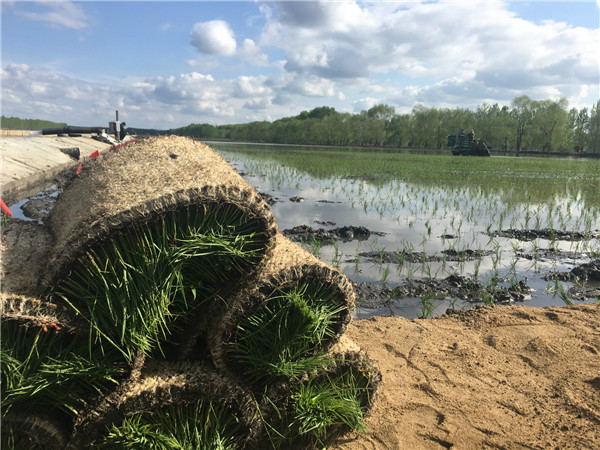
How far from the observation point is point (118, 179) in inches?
95.1

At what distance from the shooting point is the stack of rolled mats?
1.78m

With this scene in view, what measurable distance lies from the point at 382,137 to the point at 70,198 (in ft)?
270

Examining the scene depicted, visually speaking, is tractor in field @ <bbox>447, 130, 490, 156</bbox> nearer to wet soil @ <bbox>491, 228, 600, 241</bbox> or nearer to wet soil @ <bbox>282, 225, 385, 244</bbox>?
wet soil @ <bbox>491, 228, 600, 241</bbox>

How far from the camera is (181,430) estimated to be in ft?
6.47

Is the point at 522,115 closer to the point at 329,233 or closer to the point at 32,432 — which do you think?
the point at 329,233

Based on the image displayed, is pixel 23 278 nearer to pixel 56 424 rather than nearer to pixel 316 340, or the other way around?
pixel 56 424

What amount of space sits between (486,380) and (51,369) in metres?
3.05

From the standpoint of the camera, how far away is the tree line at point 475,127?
67812 millimetres

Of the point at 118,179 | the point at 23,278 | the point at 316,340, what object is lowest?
the point at 316,340

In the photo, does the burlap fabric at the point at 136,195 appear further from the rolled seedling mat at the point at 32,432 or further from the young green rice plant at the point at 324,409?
the young green rice plant at the point at 324,409

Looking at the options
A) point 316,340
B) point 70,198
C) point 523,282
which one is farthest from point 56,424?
point 523,282

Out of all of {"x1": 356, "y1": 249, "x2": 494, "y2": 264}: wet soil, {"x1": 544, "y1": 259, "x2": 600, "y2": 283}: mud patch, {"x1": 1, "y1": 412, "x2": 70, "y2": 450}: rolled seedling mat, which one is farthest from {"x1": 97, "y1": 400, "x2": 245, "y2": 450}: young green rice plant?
{"x1": 544, "y1": 259, "x2": 600, "y2": 283}: mud patch

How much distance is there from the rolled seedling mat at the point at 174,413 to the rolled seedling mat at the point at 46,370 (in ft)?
0.32

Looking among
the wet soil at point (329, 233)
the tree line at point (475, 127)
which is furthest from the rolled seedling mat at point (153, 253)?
the tree line at point (475, 127)
